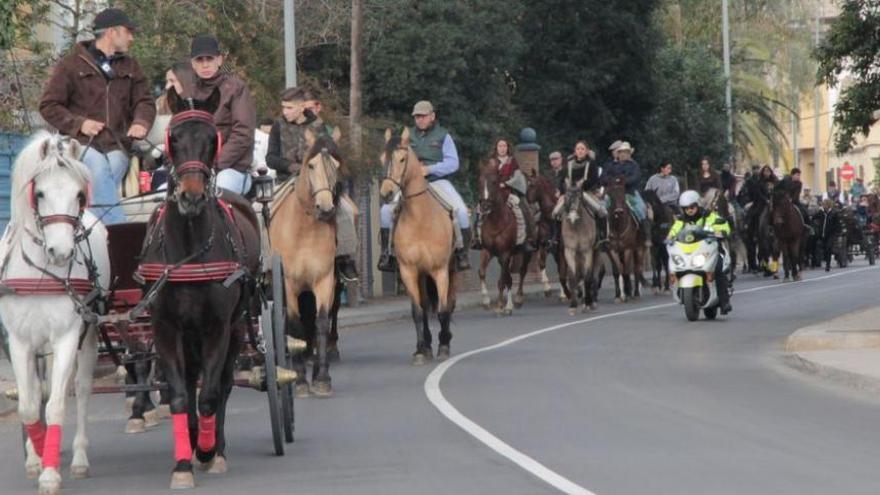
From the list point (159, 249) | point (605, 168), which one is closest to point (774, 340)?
point (605, 168)

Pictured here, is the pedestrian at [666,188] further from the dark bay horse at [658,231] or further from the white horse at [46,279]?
the white horse at [46,279]

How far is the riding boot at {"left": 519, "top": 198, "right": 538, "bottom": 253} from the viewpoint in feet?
106

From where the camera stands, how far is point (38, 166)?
11.7 meters

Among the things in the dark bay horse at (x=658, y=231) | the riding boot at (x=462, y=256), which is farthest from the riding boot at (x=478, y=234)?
the riding boot at (x=462, y=256)

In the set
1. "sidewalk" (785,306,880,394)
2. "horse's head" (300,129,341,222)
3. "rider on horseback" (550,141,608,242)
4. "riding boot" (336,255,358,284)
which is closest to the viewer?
"horse's head" (300,129,341,222)

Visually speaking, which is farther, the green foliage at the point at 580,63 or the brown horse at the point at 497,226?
the green foliage at the point at 580,63

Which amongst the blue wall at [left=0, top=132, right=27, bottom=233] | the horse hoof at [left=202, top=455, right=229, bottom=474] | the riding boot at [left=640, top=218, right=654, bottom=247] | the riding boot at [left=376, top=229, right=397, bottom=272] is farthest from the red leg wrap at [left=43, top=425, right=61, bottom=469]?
the riding boot at [left=640, top=218, right=654, bottom=247]

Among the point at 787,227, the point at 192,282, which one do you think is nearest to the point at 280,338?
the point at 192,282

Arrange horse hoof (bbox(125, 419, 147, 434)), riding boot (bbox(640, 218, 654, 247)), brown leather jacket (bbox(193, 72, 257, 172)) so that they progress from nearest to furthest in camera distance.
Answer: brown leather jacket (bbox(193, 72, 257, 172)) → horse hoof (bbox(125, 419, 147, 434)) → riding boot (bbox(640, 218, 654, 247))

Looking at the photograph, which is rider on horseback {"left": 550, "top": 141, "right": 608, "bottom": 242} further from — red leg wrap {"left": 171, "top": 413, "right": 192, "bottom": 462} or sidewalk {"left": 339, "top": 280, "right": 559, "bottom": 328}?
red leg wrap {"left": 171, "top": 413, "right": 192, "bottom": 462}

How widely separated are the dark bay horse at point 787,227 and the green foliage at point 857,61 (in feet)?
56.7

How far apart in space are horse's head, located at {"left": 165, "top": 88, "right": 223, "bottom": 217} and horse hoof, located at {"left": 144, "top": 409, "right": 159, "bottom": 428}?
4.00 m

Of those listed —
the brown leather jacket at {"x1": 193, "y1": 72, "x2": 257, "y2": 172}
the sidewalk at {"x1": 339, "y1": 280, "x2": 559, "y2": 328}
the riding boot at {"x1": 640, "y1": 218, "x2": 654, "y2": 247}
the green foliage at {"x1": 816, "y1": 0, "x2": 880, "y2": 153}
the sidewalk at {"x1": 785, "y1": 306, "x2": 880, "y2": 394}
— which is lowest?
the sidewalk at {"x1": 785, "y1": 306, "x2": 880, "y2": 394}

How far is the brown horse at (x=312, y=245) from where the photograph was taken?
1773cm
